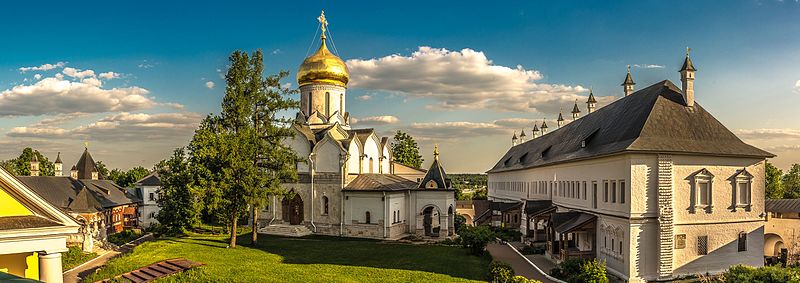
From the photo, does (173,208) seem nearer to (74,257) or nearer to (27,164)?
(74,257)

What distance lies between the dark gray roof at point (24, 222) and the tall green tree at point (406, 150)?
5649cm

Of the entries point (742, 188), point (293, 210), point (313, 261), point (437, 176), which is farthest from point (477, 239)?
point (293, 210)

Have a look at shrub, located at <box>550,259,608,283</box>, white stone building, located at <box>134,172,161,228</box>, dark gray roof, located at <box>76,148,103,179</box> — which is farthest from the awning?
dark gray roof, located at <box>76,148,103,179</box>

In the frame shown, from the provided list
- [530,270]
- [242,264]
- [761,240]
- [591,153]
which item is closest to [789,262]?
[761,240]

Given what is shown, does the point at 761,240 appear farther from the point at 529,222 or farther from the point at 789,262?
the point at 529,222

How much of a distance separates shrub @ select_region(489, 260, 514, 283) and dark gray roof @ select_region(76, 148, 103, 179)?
168ft

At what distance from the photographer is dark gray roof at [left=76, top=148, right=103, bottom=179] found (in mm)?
53938

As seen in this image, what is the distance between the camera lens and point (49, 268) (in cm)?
750

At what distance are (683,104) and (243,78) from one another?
2046 centimetres

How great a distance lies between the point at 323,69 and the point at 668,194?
24900 millimetres

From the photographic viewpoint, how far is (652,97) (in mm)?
21969

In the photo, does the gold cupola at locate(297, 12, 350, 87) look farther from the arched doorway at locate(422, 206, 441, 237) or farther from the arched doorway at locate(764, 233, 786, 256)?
the arched doorway at locate(764, 233, 786, 256)

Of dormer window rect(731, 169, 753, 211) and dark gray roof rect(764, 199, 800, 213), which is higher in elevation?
dormer window rect(731, 169, 753, 211)

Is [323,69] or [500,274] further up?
[323,69]
